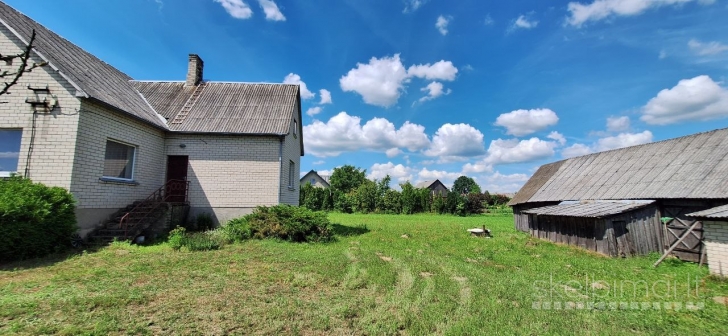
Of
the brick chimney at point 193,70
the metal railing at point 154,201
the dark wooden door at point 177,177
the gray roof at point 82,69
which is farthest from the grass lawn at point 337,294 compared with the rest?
the brick chimney at point 193,70

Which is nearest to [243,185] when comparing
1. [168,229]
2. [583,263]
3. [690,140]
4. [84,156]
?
[168,229]

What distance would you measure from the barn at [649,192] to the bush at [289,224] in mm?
8899

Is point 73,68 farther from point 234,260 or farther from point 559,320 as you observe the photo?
point 559,320

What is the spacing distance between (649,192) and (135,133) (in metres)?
17.5

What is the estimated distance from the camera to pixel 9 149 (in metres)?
8.41

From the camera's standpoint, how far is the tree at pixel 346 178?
5572cm

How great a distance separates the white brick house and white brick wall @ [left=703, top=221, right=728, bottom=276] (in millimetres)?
12294

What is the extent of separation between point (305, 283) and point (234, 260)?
2.59 metres

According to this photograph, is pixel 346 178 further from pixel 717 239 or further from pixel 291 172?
pixel 717 239

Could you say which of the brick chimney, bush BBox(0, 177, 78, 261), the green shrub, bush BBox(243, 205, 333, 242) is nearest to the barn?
bush BBox(243, 205, 333, 242)

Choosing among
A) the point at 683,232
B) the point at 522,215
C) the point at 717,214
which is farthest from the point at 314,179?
the point at 717,214

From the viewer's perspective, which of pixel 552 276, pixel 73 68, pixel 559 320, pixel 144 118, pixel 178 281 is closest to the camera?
pixel 559 320

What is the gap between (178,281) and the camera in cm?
566

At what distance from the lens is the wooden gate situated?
9.39 meters
